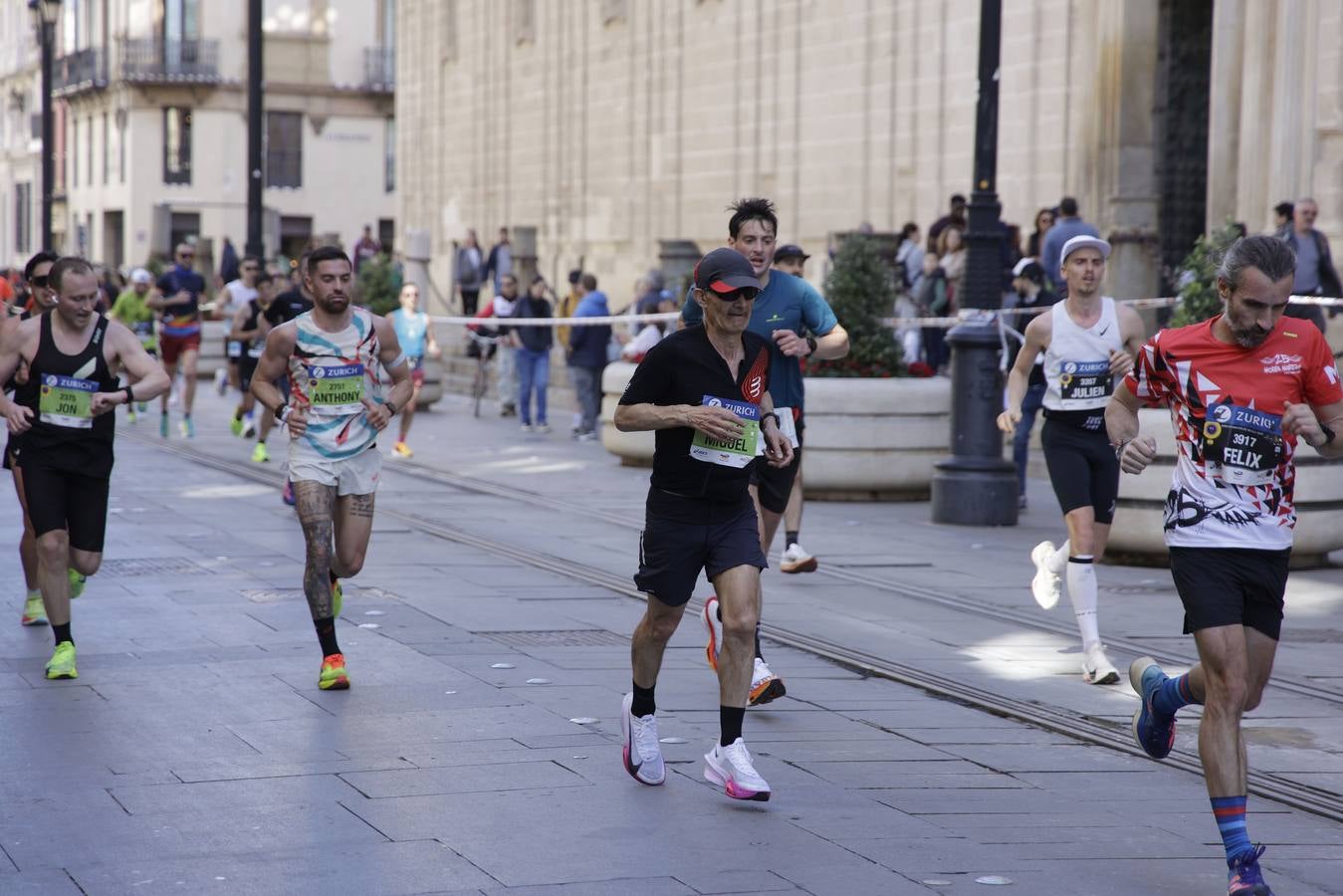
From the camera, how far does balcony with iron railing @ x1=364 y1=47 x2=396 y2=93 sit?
61.1m

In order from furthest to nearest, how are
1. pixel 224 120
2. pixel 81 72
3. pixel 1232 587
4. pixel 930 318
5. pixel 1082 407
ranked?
1. pixel 81 72
2. pixel 224 120
3. pixel 930 318
4. pixel 1082 407
5. pixel 1232 587

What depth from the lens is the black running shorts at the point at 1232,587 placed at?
5680 mm

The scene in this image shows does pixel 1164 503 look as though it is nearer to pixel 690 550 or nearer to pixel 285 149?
pixel 690 550

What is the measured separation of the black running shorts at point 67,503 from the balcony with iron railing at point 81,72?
2164 inches

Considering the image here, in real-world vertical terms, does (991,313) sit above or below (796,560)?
above

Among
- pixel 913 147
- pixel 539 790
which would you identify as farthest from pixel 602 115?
pixel 539 790

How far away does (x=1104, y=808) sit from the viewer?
6.48 meters

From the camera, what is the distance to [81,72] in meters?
63.2

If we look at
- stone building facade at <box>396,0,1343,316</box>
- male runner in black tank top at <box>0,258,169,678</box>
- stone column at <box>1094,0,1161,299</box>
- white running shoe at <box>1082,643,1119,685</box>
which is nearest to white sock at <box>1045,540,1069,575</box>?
white running shoe at <box>1082,643,1119,685</box>

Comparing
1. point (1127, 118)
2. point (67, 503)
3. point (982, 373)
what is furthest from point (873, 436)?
point (1127, 118)

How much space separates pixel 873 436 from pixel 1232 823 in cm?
1020

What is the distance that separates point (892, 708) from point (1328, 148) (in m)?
12.1

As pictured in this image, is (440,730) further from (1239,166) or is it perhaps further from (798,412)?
(1239,166)

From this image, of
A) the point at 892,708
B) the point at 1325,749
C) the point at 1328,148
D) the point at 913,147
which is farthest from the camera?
the point at 913,147
